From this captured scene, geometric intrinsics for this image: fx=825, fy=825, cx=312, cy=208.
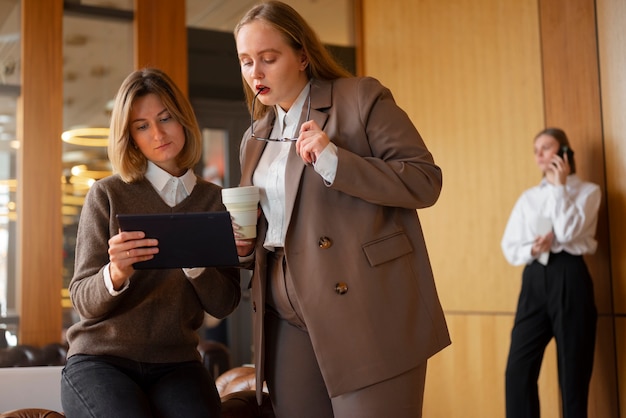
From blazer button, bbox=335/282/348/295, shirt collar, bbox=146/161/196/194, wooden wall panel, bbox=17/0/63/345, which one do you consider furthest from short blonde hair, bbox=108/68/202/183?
wooden wall panel, bbox=17/0/63/345

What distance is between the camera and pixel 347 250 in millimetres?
1768

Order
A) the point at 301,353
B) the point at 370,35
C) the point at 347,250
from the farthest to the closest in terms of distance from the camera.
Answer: the point at 370,35 < the point at 301,353 < the point at 347,250

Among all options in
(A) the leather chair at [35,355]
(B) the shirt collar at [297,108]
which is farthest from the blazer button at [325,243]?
(A) the leather chair at [35,355]

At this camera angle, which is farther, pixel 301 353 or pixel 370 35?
pixel 370 35

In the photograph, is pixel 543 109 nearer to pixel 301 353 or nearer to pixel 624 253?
pixel 624 253

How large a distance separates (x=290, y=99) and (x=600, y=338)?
11.2 ft

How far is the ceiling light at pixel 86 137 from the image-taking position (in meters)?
5.58

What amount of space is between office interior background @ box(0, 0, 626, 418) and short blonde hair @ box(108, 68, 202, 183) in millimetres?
3132

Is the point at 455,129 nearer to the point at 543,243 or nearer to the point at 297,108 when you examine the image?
the point at 543,243

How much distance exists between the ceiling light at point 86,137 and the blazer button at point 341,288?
13.8ft

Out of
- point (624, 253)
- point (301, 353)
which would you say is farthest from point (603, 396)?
point (301, 353)

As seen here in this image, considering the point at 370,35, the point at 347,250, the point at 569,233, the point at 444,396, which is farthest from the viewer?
the point at 370,35

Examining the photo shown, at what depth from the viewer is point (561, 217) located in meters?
4.55

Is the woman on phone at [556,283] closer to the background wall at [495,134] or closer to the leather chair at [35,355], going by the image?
the background wall at [495,134]
